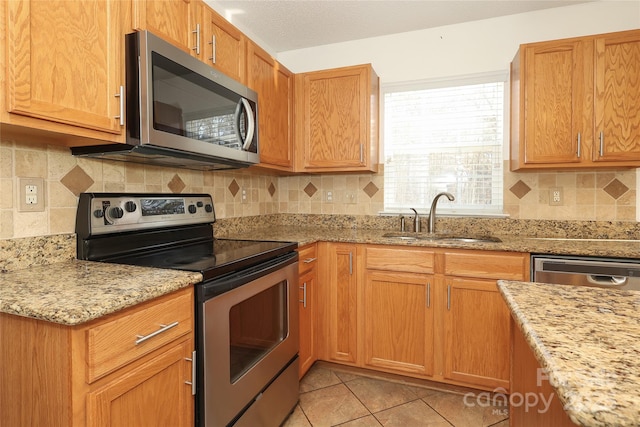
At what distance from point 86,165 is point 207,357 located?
3.24 feet

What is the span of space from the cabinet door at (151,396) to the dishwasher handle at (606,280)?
1874 millimetres

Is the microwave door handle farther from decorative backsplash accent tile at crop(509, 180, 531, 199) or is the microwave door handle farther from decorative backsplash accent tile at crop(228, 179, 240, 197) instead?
decorative backsplash accent tile at crop(509, 180, 531, 199)

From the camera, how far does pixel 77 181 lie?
1497 mm

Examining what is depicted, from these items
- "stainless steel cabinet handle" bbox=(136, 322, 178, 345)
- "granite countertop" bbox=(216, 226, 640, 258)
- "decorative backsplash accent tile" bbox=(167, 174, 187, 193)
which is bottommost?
"stainless steel cabinet handle" bbox=(136, 322, 178, 345)

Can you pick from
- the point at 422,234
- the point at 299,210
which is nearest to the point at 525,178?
the point at 422,234

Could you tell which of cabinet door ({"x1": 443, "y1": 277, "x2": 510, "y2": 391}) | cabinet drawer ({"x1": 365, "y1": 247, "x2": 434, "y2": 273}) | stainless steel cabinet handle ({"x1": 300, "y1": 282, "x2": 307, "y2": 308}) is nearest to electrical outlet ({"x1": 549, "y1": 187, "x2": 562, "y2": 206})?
cabinet door ({"x1": 443, "y1": 277, "x2": 510, "y2": 391})

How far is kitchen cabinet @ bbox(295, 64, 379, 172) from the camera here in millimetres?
2494

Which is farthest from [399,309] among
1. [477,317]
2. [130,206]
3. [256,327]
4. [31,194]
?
[31,194]

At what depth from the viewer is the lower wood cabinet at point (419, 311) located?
1977 mm

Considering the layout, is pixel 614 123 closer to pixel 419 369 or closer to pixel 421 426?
pixel 419 369

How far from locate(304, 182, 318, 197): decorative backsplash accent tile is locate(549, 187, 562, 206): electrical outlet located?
168 centimetres

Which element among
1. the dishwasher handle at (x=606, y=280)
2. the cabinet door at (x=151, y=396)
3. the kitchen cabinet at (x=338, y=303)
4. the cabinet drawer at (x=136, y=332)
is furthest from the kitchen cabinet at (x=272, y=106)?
the dishwasher handle at (x=606, y=280)

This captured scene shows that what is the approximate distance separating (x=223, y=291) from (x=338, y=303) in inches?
45.3

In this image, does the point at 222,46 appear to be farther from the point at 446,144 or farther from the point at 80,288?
the point at 446,144
